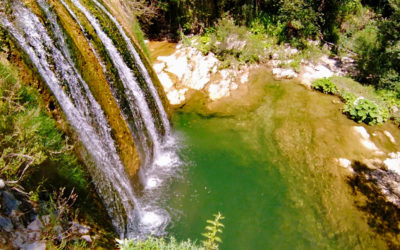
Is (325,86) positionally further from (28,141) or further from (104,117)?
(28,141)

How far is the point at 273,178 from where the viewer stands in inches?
215

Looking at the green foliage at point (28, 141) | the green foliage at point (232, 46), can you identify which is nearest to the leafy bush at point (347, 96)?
the green foliage at point (232, 46)

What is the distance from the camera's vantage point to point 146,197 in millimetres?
4949

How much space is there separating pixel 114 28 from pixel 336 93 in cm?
628

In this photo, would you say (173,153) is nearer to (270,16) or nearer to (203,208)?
(203,208)

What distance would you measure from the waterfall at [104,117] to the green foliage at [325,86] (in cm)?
481

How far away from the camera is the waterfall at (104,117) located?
3.45m

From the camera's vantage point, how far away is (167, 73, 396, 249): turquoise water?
14.6 feet

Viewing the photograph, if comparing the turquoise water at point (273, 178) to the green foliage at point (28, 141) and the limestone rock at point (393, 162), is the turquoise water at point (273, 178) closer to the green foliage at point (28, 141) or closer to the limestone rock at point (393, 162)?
the limestone rock at point (393, 162)

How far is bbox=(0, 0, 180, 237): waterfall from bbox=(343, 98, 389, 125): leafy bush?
15.9 ft

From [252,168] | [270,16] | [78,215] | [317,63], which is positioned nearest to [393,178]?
[252,168]

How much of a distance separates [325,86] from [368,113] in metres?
1.44

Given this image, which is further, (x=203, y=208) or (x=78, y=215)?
(x=203, y=208)

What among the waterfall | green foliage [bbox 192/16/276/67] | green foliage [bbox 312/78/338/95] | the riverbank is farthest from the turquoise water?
green foliage [bbox 192/16/276/67]
